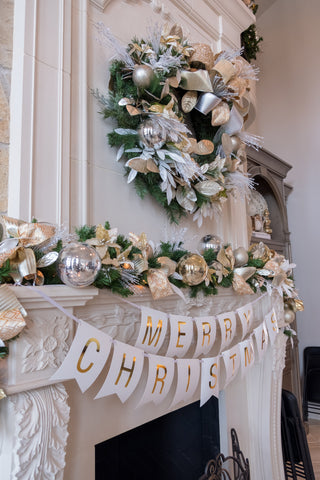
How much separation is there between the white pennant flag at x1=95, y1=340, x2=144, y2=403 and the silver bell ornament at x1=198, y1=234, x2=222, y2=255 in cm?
60

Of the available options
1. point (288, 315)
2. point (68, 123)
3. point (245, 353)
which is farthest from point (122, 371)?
point (288, 315)

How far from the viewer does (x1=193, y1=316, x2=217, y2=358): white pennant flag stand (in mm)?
1091

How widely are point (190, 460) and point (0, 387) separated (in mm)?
1180

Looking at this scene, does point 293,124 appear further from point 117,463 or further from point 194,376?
point 117,463

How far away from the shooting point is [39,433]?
688 mm

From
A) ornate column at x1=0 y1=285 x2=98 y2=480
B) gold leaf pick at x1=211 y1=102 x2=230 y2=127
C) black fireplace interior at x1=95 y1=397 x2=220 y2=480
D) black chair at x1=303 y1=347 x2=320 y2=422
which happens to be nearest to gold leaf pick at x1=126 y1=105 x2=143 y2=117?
gold leaf pick at x1=211 y1=102 x2=230 y2=127

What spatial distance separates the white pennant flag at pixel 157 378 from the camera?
0.90 meters

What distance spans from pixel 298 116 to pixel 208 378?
10.1 feet

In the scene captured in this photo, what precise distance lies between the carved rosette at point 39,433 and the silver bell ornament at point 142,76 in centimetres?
94

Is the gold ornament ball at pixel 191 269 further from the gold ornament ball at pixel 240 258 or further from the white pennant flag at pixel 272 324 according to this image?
the white pennant flag at pixel 272 324

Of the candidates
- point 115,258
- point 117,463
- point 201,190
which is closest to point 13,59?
point 115,258

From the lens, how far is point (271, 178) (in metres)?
2.83

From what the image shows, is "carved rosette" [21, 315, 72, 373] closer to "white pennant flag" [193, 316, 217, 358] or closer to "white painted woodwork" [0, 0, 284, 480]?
"white painted woodwork" [0, 0, 284, 480]

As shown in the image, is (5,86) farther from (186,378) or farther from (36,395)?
(186,378)
